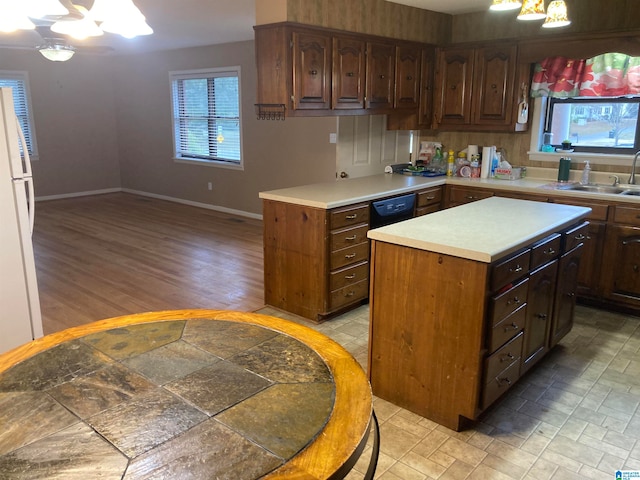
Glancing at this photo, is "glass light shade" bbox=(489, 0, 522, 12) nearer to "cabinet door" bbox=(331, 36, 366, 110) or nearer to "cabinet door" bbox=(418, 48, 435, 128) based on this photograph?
"cabinet door" bbox=(331, 36, 366, 110)

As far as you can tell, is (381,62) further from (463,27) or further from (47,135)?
(47,135)

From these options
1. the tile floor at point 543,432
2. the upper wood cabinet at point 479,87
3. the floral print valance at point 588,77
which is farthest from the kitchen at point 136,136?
the tile floor at point 543,432

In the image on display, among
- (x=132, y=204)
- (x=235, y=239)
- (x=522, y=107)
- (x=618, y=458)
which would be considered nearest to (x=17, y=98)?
(x=132, y=204)

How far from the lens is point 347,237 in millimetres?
3678

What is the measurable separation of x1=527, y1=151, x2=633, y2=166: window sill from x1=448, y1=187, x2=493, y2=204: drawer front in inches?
28.1

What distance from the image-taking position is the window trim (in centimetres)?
762

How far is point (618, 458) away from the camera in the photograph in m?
2.28

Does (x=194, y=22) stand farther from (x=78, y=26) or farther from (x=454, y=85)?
(x=78, y=26)

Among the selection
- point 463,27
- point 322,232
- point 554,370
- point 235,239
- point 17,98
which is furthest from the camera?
point 17,98

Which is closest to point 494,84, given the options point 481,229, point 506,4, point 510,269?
point 506,4

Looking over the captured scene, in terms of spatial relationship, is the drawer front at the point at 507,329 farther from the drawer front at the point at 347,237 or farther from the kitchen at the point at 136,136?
the kitchen at the point at 136,136

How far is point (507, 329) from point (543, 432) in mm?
512

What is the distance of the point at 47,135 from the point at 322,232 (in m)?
6.51

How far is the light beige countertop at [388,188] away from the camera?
364 cm
